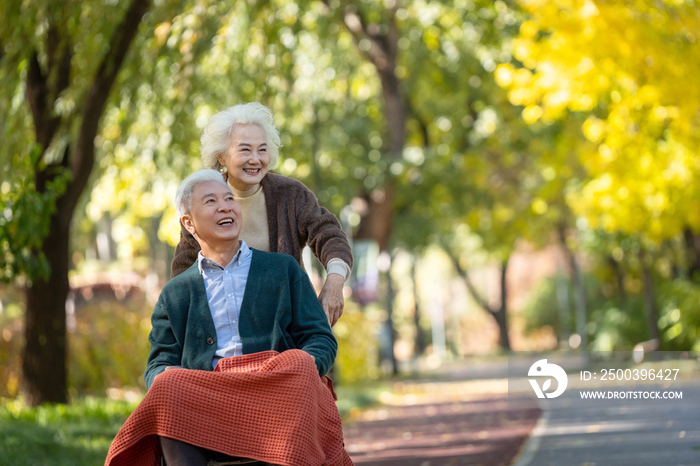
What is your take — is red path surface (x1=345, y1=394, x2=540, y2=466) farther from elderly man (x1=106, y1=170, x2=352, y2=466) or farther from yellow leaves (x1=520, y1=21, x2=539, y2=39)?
elderly man (x1=106, y1=170, x2=352, y2=466)

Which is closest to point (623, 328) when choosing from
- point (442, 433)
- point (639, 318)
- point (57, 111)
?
point (639, 318)

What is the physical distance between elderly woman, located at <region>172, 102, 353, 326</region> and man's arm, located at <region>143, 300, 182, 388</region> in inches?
20.0

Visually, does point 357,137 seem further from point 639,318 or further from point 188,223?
point 188,223

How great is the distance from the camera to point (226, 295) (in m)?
3.69

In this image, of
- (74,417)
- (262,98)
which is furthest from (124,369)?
(262,98)

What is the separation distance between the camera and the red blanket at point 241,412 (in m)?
3.29

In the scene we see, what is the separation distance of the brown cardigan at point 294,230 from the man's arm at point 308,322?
41 cm

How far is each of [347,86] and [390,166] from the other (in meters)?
2.92

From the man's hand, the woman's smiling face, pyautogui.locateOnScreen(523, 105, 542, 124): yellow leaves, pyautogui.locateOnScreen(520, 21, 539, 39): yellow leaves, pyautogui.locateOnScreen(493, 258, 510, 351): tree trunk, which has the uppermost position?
pyautogui.locateOnScreen(520, 21, 539, 39): yellow leaves

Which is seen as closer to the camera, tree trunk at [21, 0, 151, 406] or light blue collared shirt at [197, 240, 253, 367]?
light blue collared shirt at [197, 240, 253, 367]

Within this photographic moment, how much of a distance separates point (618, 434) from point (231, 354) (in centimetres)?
680

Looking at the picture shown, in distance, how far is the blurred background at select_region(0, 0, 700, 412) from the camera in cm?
930

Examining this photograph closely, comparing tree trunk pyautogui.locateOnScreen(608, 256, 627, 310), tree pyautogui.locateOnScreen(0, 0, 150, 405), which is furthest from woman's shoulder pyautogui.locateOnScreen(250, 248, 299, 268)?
tree trunk pyautogui.locateOnScreen(608, 256, 627, 310)

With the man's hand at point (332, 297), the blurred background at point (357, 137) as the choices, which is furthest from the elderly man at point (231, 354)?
the blurred background at point (357, 137)
